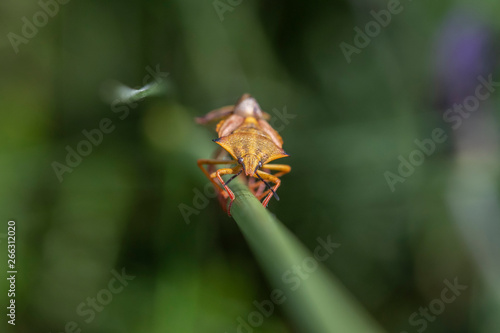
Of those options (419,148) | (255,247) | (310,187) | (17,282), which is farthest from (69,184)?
(419,148)

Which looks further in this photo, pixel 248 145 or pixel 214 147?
pixel 214 147

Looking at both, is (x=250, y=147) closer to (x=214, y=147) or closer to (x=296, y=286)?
(x=214, y=147)

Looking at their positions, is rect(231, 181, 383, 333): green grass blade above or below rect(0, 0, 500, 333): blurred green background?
below

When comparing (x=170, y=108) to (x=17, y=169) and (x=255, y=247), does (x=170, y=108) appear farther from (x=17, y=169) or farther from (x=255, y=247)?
(x=255, y=247)

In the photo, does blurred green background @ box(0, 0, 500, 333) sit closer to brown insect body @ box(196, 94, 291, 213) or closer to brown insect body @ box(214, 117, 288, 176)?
brown insect body @ box(196, 94, 291, 213)

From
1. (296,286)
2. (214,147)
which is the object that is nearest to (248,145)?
(214,147)

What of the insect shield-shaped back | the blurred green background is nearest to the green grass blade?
the insect shield-shaped back
